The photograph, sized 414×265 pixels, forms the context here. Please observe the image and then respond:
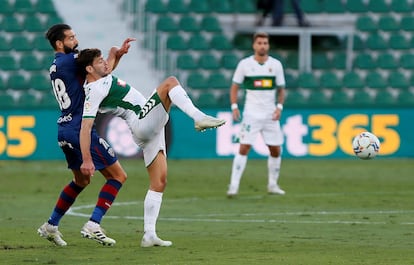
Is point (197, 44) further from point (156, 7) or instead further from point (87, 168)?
point (87, 168)

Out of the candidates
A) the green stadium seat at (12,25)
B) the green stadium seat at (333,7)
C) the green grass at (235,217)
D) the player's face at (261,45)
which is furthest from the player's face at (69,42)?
the green stadium seat at (333,7)

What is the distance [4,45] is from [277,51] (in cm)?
668

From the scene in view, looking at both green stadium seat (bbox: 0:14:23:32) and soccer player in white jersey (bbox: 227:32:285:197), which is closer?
soccer player in white jersey (bbox: 227:32:285:197)

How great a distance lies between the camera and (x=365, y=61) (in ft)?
88.7

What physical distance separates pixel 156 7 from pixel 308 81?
4.30m

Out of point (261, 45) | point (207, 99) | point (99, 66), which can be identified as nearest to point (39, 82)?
point (207, 99)

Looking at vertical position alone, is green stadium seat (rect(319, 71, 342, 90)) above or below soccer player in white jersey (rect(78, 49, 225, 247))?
below

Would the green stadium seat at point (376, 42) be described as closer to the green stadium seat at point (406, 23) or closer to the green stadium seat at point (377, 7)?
the green stadium seat at point (406, 23)

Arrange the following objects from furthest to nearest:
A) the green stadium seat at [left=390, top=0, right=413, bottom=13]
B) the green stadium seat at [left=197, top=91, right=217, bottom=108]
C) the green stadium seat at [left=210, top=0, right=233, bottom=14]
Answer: the green stadium seat at [left=390, top=0, right=413, bottom=13], the green stadium seat at [left=210, top=0, right=233, bottom=14], the green stadium seat at [left=197, top=91, right=217, bottom=108]

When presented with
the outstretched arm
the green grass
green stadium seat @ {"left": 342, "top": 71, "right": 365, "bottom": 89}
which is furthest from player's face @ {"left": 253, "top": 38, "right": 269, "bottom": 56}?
green stadium seat @ {"left": 342, "top": 71, "right": 365, "bottom": 89}

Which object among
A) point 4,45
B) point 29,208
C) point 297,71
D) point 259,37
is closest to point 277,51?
point 297,71

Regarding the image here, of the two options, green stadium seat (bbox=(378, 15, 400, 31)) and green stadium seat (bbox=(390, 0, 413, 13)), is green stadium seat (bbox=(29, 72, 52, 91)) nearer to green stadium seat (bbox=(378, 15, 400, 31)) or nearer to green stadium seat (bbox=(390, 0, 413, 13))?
green stadium seat (bbox=(378, 15, 400, 31))

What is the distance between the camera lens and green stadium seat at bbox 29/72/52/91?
25188 mm

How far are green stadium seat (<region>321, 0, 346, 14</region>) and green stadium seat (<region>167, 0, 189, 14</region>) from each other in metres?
3.54
